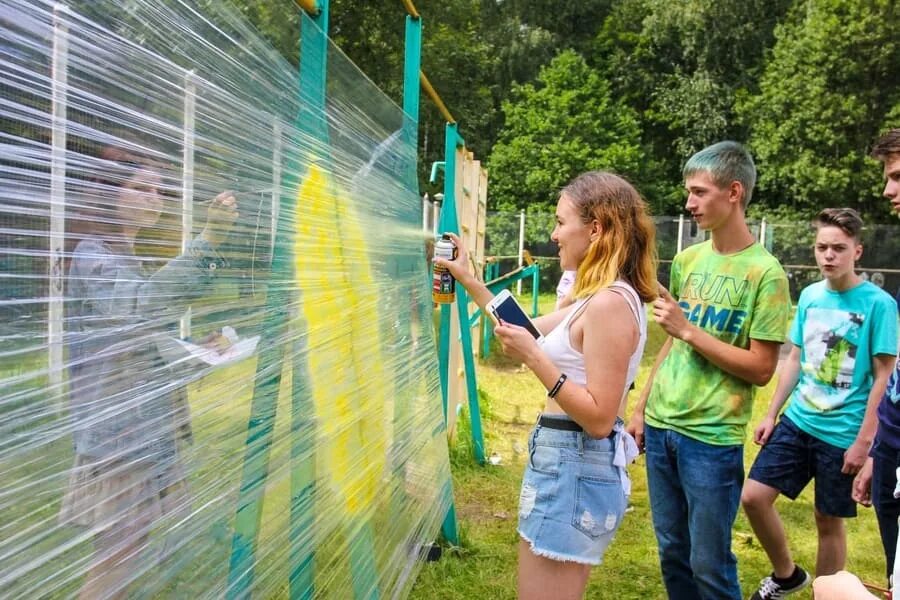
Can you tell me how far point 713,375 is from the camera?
6.85 feet

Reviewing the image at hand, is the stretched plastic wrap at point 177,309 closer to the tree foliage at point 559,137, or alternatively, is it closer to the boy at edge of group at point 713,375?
the boy at edge of group at point 713,375

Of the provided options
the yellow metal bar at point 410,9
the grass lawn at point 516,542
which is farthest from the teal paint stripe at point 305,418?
the grass lawn at point 516,542

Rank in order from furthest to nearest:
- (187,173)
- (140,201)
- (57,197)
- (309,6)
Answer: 1. (309,6)
2. (187,173)
3. (140,201)
4. (57,197)

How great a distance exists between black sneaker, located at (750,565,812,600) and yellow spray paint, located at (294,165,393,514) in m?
1.62

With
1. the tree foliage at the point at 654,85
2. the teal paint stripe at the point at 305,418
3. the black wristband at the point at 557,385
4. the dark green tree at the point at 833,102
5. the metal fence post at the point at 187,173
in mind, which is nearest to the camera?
the metal fence post at the point at 187,173

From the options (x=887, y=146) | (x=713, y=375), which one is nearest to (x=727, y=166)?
(x=887, y=146)

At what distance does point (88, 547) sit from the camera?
0.86m

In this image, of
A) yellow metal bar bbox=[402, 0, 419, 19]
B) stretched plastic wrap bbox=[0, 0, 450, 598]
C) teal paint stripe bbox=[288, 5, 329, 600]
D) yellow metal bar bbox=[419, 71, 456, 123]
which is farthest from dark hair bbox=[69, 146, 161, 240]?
yellow metal bar bbox=[419, 71, 456, 123]


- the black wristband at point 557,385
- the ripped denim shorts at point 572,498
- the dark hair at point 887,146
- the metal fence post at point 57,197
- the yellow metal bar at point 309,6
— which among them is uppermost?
the yellow metal bar at point 309,6

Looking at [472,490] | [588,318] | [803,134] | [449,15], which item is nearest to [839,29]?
[803,134]

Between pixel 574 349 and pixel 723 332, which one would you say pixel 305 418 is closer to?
pixel 574 349

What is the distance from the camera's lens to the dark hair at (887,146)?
186 cm

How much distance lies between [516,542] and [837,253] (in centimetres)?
185

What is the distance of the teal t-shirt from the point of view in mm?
2480
